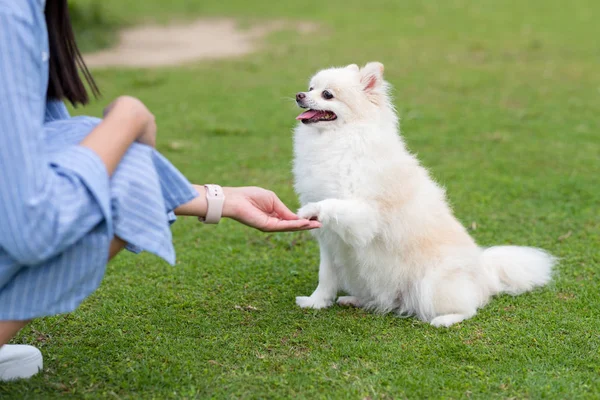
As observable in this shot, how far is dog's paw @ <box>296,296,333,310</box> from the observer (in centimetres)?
325

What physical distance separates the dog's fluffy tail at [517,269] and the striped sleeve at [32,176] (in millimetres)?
2015

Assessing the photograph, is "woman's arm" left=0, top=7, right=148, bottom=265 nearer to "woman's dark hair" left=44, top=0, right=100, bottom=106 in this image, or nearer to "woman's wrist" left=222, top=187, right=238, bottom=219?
"woman's dark hair" left=44, top=0, right=100, bottom=106

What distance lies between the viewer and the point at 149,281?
351 centimetres

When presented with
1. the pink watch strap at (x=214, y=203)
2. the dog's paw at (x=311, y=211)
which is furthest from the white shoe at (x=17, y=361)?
the dog's paw at (x=311, y=211)

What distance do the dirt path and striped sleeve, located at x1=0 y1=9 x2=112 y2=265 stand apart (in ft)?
24.9

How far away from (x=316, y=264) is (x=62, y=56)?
1.99m

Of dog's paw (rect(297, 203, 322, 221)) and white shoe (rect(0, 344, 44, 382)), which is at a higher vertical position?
dog's paw (rect(297, 203, 322, 221))

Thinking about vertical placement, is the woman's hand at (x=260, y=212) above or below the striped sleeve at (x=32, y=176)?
below

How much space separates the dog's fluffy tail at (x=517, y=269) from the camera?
331cm

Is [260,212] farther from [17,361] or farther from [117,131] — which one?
[17,361]

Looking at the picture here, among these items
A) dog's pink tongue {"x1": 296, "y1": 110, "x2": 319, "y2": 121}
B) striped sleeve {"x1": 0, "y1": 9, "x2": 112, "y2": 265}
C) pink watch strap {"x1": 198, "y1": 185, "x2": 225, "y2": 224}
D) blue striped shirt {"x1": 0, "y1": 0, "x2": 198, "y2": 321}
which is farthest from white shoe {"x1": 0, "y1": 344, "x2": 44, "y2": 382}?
dog's pink tongue {"x1": 296, "y1": 110, "x2": 319, "y2": 121}

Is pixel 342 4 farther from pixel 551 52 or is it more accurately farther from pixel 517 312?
pixel 517 312

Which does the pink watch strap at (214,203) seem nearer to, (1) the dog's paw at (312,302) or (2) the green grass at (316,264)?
(2) the green grass at (316,264)

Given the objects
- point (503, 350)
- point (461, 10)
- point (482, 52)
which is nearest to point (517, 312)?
point (503, 350)
